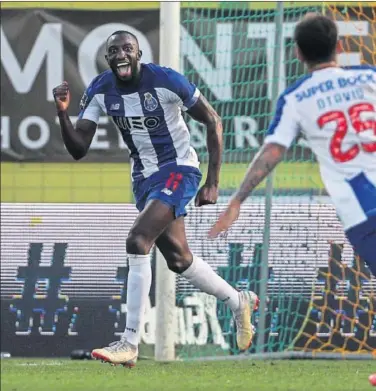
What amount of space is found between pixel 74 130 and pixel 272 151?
255 centimetres

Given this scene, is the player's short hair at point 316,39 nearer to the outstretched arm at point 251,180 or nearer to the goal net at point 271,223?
the outstretched arm at point 251,180

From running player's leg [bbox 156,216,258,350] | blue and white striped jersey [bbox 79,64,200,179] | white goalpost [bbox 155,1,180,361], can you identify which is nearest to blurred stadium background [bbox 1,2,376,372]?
white goalpost [bbox 155,1,180,361]

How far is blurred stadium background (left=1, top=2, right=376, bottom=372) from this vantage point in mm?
9781

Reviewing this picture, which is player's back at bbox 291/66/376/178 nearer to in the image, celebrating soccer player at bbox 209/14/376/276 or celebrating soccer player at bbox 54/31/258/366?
celebrating soccer player at bbox 209/14/376/276

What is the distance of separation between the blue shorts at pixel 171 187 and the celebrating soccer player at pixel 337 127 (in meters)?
2.25

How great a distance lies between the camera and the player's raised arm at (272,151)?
5488 millimetres

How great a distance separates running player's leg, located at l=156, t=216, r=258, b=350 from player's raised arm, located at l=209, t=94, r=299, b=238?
2.43 meters

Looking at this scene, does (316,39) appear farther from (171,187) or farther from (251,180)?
(171,187)

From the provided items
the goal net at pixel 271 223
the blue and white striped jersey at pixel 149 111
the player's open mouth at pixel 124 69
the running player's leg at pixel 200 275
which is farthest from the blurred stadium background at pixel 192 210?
the player's open mouth at pixel 124 69

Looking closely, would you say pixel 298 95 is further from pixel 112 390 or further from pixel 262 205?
pixel 262 205

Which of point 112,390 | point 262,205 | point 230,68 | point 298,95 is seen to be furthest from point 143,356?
point 298,95

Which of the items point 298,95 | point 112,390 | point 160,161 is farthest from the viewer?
point 160,161

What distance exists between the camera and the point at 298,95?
565 cm

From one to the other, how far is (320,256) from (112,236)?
1.58 meters
